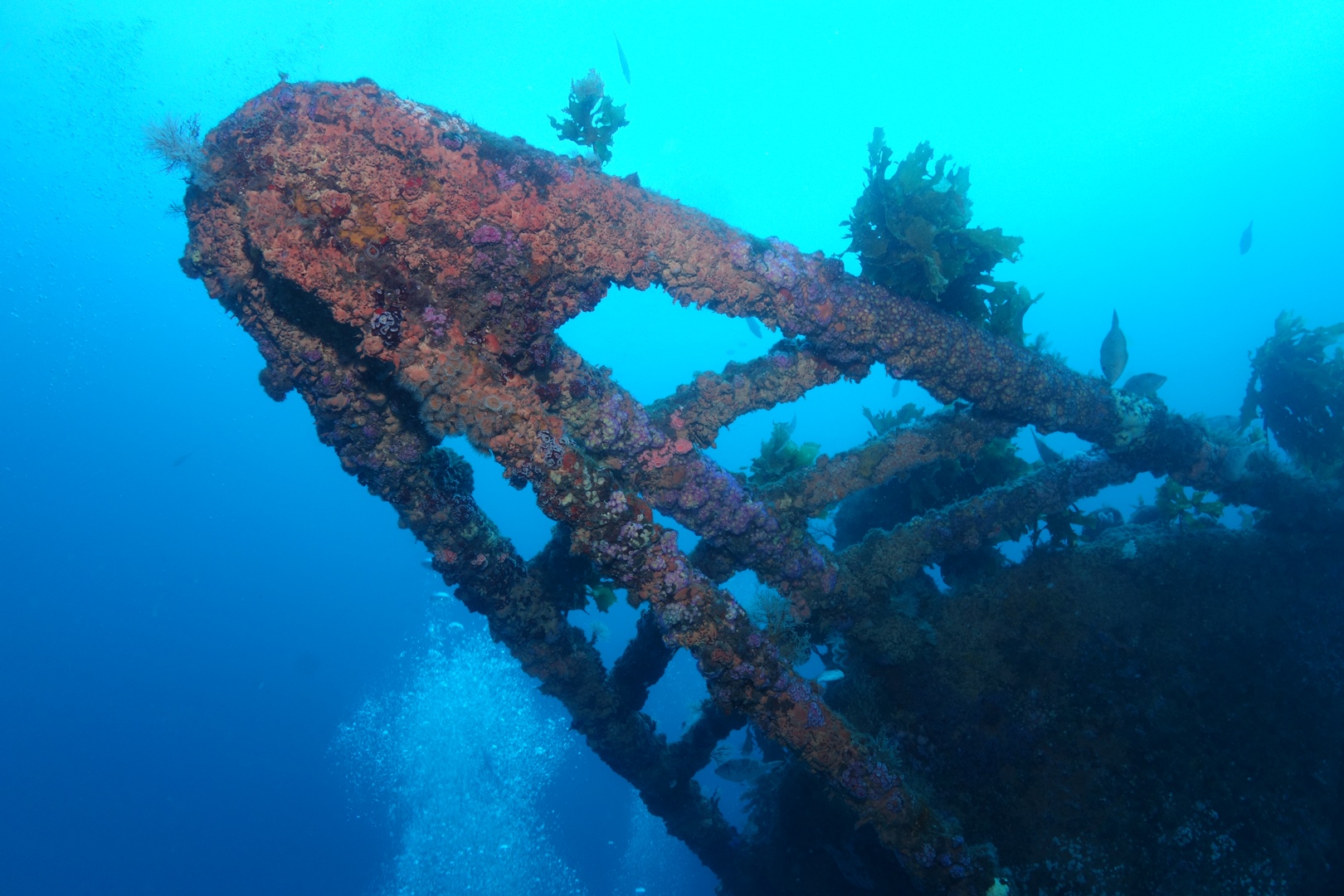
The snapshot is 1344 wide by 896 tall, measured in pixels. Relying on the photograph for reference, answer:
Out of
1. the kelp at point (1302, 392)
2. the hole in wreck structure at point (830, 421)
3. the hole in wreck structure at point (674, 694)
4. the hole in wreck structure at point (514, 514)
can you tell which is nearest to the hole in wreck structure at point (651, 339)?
the hole in wreck structure at point (830, 421)

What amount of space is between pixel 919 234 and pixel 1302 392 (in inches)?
256

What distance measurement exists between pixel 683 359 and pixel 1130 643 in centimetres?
7693

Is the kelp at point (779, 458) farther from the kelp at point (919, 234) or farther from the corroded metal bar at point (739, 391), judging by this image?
the kelp at point (919, 234)

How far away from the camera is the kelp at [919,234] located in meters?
4.11

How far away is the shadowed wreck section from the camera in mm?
2627

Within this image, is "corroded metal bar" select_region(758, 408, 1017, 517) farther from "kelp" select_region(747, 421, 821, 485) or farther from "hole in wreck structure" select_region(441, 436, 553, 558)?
"hole in wreck structure" select_region(441, 436, 553, 558)

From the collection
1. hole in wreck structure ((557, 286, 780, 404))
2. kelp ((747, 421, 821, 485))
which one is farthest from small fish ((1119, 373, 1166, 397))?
hole in wreck structure ((557, 286, 780, 404))

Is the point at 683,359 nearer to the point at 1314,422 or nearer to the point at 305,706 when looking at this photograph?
the point at 305,706

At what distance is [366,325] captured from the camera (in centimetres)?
260

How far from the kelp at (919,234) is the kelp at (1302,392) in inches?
200

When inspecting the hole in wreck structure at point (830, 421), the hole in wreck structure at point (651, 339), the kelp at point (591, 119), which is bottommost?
the kelp at point (591, 119)

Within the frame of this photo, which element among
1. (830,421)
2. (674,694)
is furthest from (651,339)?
(674,694)

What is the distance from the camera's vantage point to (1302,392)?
6.53 meters

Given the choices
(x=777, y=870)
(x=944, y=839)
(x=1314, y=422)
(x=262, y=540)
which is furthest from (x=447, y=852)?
(x=262, y=540)
